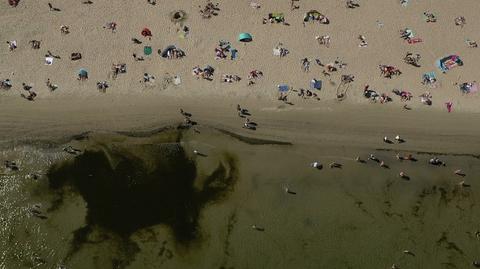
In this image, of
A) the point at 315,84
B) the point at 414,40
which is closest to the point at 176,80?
the point at 315,84

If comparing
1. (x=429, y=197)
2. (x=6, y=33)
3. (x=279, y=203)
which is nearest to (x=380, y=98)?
(x=429, y=197)

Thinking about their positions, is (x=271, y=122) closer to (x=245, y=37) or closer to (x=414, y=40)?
(x=245, y=37)

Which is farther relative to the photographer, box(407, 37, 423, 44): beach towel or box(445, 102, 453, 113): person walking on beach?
box(407, 37, 423, 44): beach towel

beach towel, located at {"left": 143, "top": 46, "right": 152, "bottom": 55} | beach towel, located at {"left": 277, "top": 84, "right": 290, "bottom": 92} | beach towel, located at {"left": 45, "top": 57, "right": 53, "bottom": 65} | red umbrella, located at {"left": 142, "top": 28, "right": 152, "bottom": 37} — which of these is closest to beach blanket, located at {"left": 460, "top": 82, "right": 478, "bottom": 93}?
beach towel, located at {"left": 277, "top": 84, "right": 290, "bottom": 92}

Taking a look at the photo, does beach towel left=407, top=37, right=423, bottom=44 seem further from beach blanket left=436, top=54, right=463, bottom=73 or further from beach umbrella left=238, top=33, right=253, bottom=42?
beach umbrella left=238, top=33, right=253, bottom=42

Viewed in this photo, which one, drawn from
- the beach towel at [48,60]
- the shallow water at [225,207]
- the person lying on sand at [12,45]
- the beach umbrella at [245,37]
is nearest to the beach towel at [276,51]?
the beach umbrella at [245,37]

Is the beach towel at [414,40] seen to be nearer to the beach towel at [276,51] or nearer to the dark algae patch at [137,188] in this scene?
the beach towel at [276,51]

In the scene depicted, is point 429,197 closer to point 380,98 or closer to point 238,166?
point 380,98
